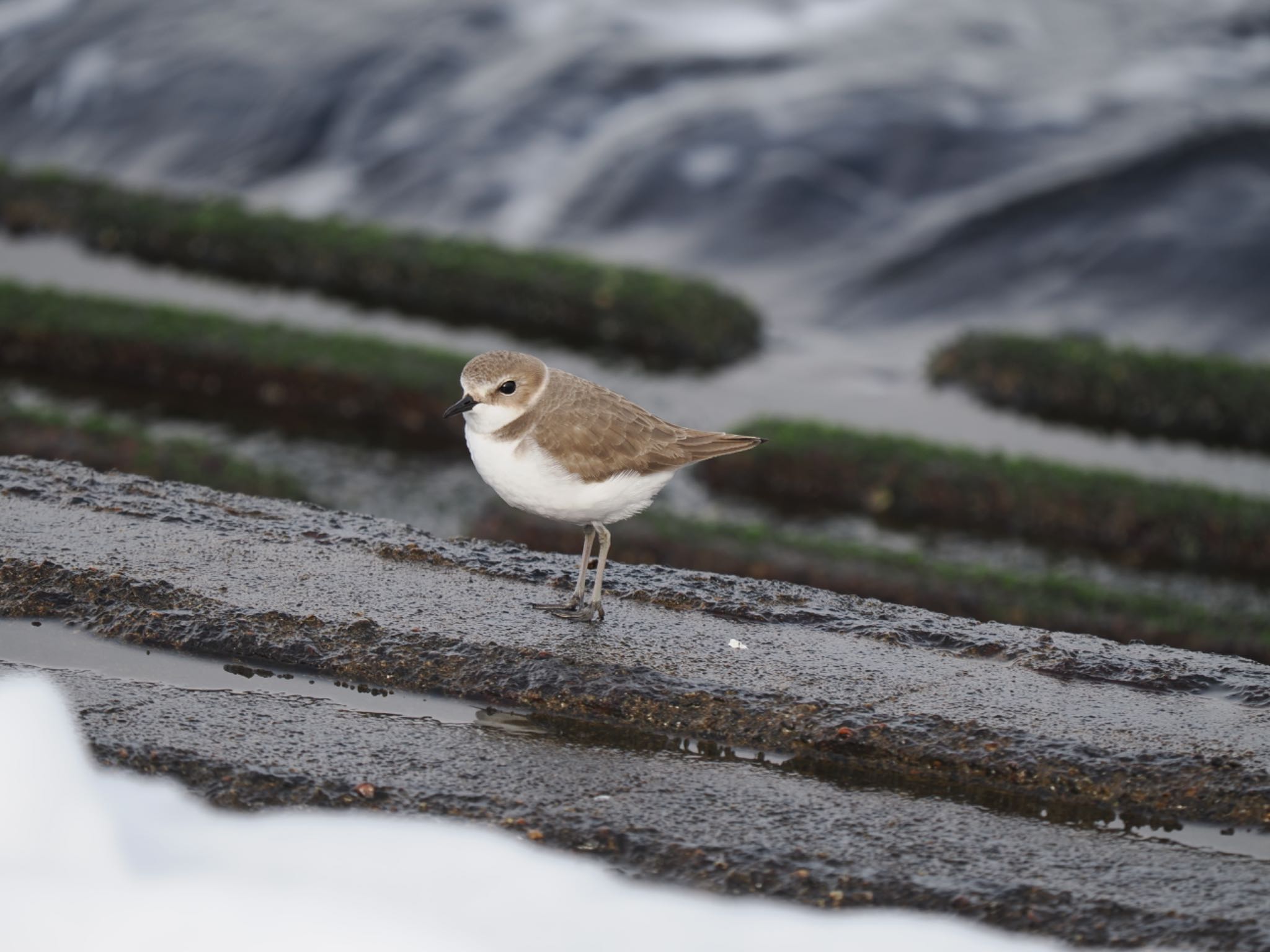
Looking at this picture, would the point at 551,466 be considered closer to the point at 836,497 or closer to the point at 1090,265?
the point at 836,497

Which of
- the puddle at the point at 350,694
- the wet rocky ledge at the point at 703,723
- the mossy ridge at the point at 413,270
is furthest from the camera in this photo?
the mossy ridge at the point at 413,270

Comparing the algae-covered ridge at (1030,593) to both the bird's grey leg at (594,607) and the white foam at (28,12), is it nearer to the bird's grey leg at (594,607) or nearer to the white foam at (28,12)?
the bird's grey leg at (594,607)

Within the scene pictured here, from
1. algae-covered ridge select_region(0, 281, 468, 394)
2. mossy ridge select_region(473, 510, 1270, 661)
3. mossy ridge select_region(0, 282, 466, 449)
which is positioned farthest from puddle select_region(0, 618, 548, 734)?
algae-covered ridge select_region(0, 281, 468, 394)

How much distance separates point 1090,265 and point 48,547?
1898 cm

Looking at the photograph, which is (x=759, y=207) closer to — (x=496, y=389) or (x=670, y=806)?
(x=496, y=389)

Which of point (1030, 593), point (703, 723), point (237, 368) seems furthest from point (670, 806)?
point (237, 368)

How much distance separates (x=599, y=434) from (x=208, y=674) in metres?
1.75

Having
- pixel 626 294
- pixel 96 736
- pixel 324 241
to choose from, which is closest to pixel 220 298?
pixel 324 241

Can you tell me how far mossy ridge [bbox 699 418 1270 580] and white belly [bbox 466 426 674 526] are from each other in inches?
331

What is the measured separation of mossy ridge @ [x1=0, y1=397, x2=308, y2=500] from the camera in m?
13.1

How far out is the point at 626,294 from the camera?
60.5 ft

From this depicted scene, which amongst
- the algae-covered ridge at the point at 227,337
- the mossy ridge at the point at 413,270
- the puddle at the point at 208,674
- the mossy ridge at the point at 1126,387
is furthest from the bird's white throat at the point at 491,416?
the mossy ridge at the point at 1126,387

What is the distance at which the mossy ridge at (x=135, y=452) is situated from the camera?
43.1ft

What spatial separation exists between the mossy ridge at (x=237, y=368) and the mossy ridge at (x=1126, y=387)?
6.43 meters
